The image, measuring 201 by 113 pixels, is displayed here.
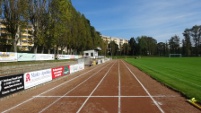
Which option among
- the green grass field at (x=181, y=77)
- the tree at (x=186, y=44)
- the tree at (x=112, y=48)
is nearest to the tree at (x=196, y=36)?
the tree at (x=186, y=44)

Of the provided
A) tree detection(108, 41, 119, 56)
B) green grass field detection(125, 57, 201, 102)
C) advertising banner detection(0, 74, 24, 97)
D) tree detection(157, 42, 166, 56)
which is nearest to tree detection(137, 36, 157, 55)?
tree detection(157, 42, 166, 56)

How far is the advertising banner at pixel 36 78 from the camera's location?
15.2 meters

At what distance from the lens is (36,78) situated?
1702 centimetres

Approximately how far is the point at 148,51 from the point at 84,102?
160 m

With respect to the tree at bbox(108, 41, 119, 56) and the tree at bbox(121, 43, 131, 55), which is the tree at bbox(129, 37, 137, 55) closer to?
the tree at bbox(121, 43, 131, 55)

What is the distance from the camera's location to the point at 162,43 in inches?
6722

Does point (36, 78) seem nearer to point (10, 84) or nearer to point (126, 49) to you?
point (10, 84)

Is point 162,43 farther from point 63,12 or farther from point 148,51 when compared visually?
point 63,12

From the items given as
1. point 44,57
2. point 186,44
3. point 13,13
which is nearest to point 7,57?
point 13,13

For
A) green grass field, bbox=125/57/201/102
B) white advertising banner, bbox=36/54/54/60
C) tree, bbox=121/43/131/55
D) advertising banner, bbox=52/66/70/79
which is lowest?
green grass field, bbox=125/57/201/102

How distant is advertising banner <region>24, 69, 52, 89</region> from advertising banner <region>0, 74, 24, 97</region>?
742 mm

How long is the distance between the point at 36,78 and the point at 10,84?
4.09m

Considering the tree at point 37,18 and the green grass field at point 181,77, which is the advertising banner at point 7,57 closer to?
the tree at point 37,18

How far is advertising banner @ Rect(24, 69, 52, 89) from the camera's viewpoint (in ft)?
50.0
